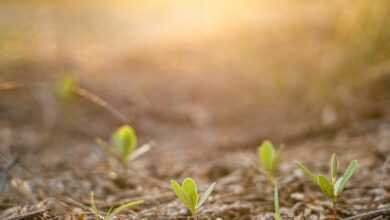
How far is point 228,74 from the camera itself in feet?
8.25

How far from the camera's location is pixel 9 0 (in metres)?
5.13

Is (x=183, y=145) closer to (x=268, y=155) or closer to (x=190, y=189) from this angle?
(x=268, y=155)

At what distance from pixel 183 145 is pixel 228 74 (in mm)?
935

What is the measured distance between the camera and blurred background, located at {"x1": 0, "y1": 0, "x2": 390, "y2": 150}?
1.76m

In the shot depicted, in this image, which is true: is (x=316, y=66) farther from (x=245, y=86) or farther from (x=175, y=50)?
(x=175, y=50)

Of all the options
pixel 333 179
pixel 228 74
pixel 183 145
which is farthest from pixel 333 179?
pixel 228 74

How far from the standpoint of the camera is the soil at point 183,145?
3.07 feet

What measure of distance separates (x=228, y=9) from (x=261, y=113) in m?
1.63

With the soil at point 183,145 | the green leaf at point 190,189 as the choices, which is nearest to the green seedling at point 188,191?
the green leaf at point 190,189

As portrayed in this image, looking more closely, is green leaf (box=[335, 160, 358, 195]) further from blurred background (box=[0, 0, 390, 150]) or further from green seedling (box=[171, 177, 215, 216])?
blurred background (box=[0, 0, 390, 150])

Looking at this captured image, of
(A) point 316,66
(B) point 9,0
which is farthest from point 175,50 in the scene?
(B) point 9,0

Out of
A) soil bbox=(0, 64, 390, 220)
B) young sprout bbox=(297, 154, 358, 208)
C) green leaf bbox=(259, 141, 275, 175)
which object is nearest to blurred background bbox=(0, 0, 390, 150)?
soil bbox=(0, 64, 390, 220)

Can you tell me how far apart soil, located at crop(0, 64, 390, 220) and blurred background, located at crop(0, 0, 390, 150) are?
0.01m

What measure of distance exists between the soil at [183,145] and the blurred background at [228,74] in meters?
0.01
